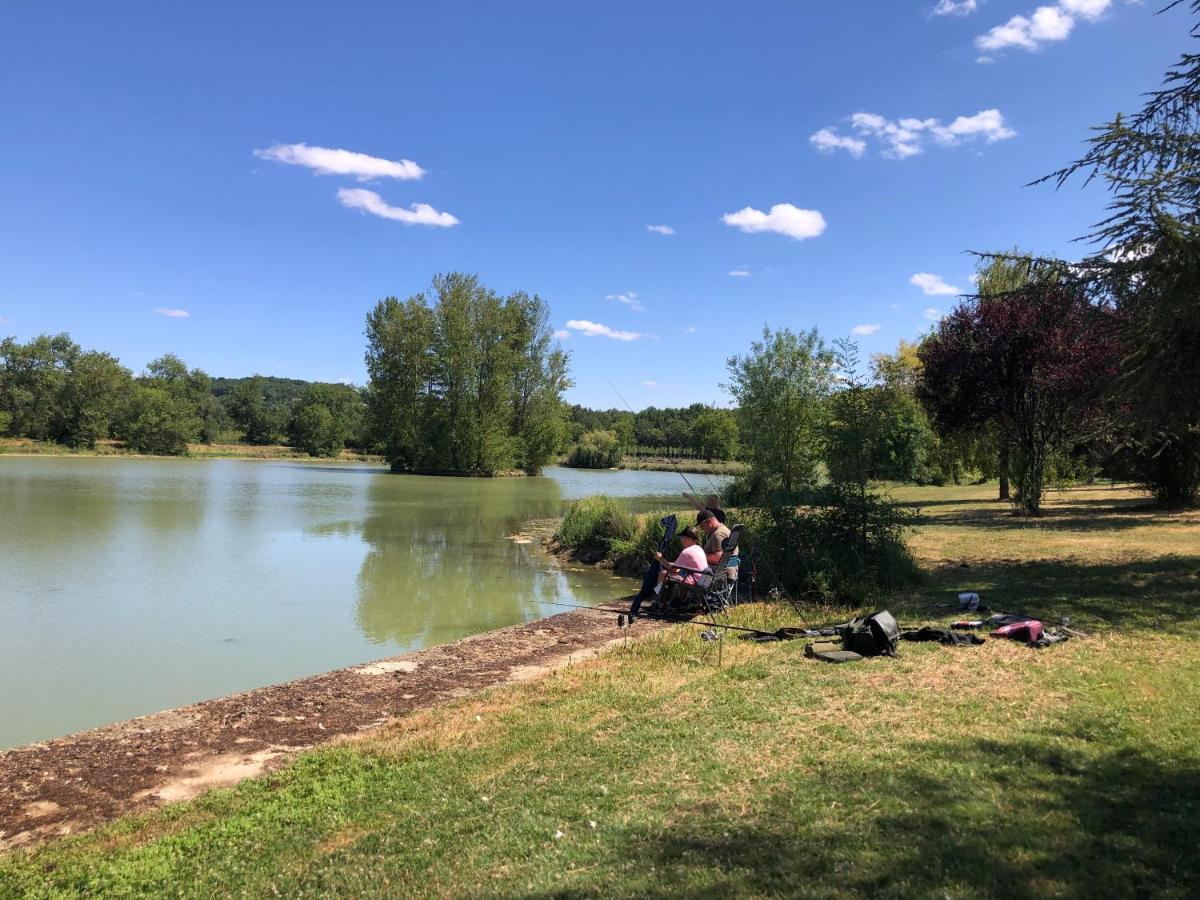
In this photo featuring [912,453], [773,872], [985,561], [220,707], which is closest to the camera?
[773,872]

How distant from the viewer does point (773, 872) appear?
9.20 ft

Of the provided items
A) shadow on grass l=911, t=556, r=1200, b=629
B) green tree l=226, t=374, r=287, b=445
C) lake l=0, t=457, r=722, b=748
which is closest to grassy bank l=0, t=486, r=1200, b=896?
shadow on grass l=911, t=556, r=1200, b=629

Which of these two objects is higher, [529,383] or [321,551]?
[529,383]

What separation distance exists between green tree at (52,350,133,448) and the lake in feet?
156

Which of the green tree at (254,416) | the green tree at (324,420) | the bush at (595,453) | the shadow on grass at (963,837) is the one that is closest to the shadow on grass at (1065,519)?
the shadow on grass at (963,837)

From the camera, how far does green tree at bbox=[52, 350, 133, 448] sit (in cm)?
6738

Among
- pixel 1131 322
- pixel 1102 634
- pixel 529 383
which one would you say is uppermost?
pixel 529 383

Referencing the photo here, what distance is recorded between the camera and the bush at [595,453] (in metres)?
76.6

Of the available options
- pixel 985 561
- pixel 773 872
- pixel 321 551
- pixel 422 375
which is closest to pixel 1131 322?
pixel 985 561

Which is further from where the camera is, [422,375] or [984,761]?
[422,375]

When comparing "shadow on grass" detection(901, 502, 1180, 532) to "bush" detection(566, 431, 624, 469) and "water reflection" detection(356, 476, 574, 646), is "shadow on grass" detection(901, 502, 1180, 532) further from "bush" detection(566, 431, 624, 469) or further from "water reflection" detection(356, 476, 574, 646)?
"bush" detection(566, 431, 624, 469)

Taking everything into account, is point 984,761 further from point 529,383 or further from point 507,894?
point 529,383

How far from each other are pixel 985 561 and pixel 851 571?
335cm

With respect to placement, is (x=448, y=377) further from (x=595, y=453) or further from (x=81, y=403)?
(x=81, y=403)
